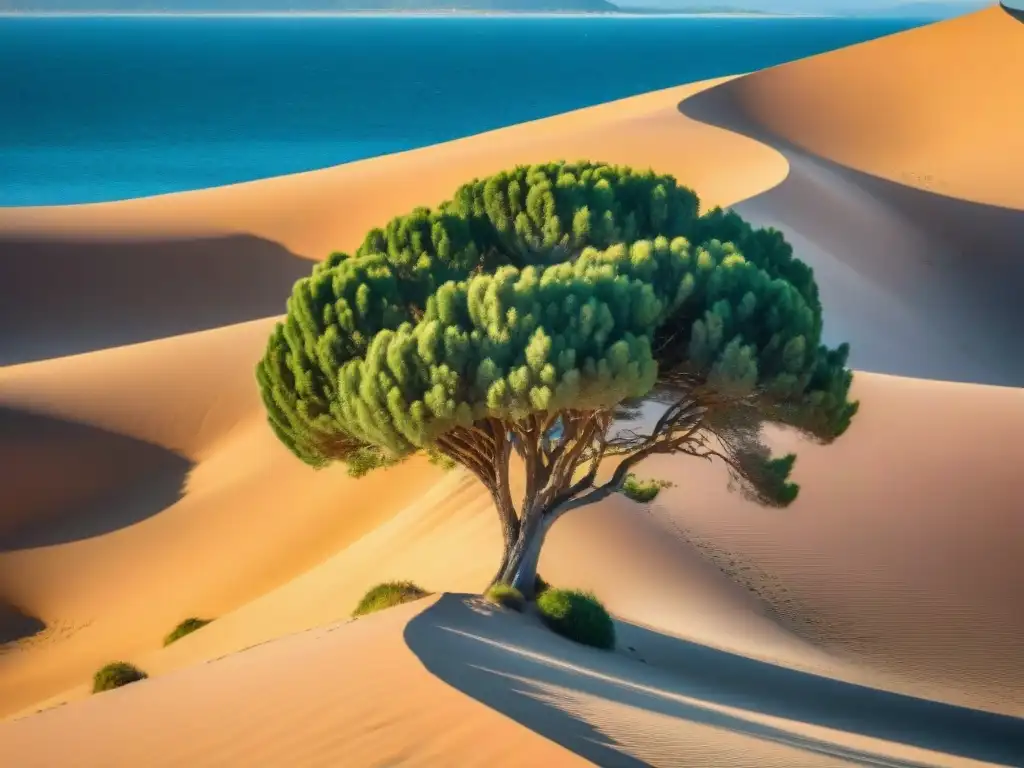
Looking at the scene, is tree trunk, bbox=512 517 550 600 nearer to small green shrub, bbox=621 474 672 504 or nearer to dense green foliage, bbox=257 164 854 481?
dense green foliage, bbox=257 164 854 481

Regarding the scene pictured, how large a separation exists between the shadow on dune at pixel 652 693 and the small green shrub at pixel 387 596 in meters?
1.27

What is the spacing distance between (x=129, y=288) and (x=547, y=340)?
112 ft

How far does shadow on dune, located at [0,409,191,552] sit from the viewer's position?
24.2 meters

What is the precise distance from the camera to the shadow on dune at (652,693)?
10.0m

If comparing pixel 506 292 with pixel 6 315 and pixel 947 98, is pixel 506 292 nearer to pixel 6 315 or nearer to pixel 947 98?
pixel 6 315

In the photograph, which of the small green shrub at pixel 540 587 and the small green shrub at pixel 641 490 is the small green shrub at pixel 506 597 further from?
the small green shrub at pixel 641 490

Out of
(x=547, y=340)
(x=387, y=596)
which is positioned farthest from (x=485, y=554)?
(x=547, y=340)

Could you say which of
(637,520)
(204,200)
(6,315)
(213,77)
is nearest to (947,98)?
(204,200)

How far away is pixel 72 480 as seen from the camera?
84.2 ft

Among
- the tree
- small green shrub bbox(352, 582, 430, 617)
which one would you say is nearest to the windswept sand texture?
small green shrub bbox(352, 582, 430, 617)

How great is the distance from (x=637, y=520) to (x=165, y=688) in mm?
8444

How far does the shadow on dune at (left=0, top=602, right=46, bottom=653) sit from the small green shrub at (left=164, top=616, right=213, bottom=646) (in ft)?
10.6

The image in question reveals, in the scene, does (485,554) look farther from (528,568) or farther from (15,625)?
(15,625)

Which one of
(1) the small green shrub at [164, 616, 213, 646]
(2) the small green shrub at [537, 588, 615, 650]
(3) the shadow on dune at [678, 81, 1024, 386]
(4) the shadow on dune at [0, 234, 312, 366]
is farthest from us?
(4) the shadow on dune at [0, 234, 312, 366]
